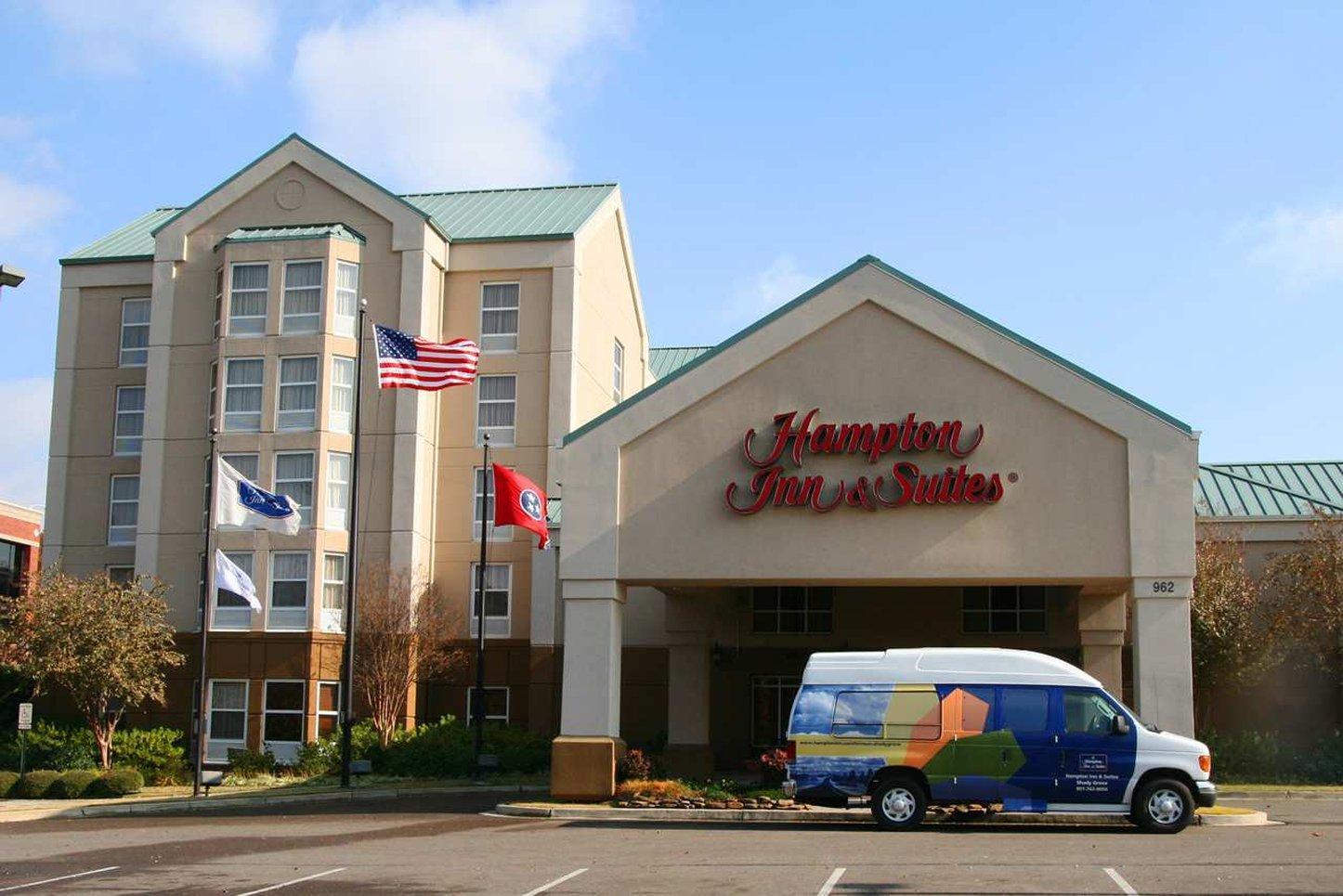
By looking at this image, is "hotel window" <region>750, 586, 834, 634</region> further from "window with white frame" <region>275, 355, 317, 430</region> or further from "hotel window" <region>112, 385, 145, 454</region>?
"hotel window" <region>112, 385, 145, 454</region>

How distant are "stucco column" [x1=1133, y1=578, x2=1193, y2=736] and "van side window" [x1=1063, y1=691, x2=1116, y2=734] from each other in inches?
146

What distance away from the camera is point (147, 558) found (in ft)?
137

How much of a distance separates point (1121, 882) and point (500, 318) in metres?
30.9

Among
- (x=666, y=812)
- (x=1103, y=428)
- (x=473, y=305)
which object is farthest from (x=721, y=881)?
(x=473, y=305)

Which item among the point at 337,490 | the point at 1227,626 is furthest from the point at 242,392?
the point at 1227,626

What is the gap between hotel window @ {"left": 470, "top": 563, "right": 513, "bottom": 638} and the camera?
4175 cm

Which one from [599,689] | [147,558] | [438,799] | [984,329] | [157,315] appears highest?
[157,315]

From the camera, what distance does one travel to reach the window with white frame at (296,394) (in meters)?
41.1

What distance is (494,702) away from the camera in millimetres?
41469

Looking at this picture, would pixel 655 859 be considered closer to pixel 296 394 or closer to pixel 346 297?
pixel 296 394

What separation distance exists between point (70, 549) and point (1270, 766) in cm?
3258

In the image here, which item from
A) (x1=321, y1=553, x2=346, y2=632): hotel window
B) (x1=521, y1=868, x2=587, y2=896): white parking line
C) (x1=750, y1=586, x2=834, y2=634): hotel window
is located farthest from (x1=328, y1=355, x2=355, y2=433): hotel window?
(x1=521, y1=868, x2=587, y2=896): white parking line

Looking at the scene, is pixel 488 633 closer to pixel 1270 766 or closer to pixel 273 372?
pixel 273 372

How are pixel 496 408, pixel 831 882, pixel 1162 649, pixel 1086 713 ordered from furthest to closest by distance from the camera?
1. pixel 496 408
2. pixel 1162 649
3. pixel 1086 713
4. pixel 831 882
